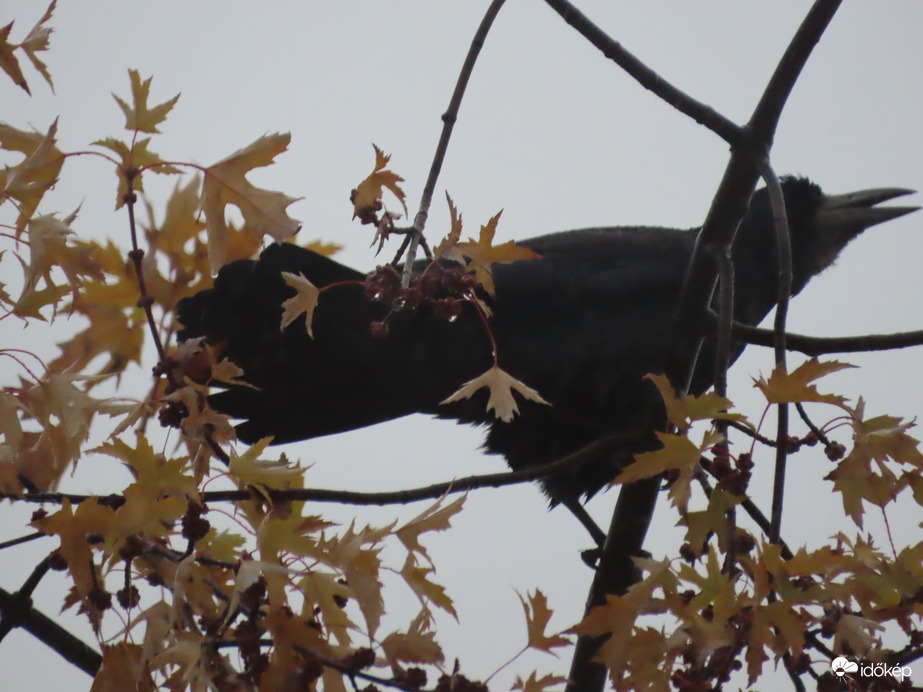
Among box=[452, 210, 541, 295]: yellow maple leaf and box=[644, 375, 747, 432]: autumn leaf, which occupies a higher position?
box=[452, 210, 541, 295]: yellow maple leaf

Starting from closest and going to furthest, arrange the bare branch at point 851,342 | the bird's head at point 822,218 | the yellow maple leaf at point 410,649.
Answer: the yellow maple leaf at point 410,649 < the bare branch at point 851,342 < the bird's head at point 822,218

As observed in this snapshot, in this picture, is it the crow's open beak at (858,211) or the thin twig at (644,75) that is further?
the crow's open beak at (858,211)

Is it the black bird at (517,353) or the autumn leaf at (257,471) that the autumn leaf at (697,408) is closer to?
the autumn leaf at (257,471)

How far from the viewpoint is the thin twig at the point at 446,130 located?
3.66 ft

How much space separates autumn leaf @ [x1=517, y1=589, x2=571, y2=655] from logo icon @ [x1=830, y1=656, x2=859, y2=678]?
0.32m

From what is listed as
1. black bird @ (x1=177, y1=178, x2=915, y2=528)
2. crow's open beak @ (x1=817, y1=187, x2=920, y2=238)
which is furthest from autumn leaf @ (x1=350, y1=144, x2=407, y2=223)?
crow's open beak @ (x1=817, y1=187, x2=920, y2=238)

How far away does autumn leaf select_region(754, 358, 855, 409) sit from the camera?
3.43 ft

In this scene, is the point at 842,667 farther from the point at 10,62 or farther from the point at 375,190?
the point at 10,62

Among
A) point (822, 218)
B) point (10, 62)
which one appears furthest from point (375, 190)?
point (822, 218)

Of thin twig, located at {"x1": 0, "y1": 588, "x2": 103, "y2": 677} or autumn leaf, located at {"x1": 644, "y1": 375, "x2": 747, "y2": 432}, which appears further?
thin twig, located at {"x1": 0, "y1": 588, "x2": 103, "y2": 677}

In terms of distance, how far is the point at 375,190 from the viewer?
1174mm

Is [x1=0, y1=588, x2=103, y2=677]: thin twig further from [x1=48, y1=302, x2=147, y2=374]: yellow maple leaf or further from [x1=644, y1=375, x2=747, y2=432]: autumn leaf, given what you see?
[x1=644, y1=375, x2=747, y2=432]: autumn leaf

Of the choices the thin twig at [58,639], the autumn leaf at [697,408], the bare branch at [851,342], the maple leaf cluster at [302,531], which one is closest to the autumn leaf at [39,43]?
the maple leaf cluster at [302,531]

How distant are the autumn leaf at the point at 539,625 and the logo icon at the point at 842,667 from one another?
1.04 feet
